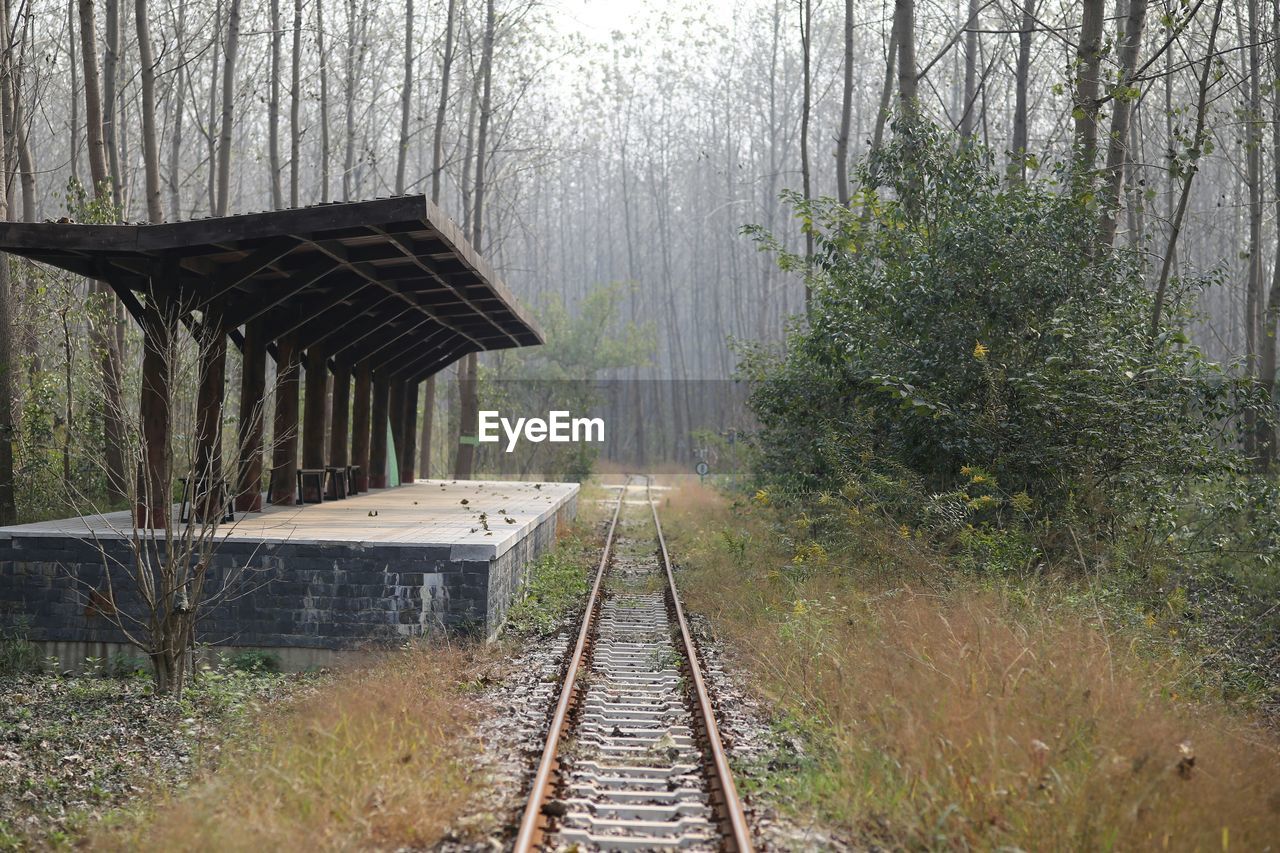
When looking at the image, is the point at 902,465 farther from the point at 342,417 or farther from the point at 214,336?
the point at 342,417

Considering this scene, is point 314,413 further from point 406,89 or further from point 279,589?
point 406,89

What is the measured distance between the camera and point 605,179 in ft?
223

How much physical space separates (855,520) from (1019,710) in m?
6.01

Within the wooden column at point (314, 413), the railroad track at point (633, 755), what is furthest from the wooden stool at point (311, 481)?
the railroad track at point (633, 755)

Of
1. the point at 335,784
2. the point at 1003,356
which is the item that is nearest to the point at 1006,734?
the point at 335,784

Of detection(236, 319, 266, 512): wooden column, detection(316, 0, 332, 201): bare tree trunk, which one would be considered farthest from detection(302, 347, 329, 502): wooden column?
detection(316, 0, 332, 201): bare tree trunk

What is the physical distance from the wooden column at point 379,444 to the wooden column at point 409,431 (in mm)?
1615

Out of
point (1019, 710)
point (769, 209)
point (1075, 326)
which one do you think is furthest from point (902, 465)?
point (769, 209)

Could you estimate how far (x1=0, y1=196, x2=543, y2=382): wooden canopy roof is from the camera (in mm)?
10523

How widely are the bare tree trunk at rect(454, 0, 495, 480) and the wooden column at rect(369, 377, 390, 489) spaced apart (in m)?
5.90

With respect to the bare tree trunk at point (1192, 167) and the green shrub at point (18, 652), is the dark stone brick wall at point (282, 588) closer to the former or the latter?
the green shrub at point (18, 652)

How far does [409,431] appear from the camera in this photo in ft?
76.3

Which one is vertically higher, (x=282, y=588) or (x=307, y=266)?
(x=307, y=266)

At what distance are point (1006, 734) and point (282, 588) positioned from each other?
22.1 feet
